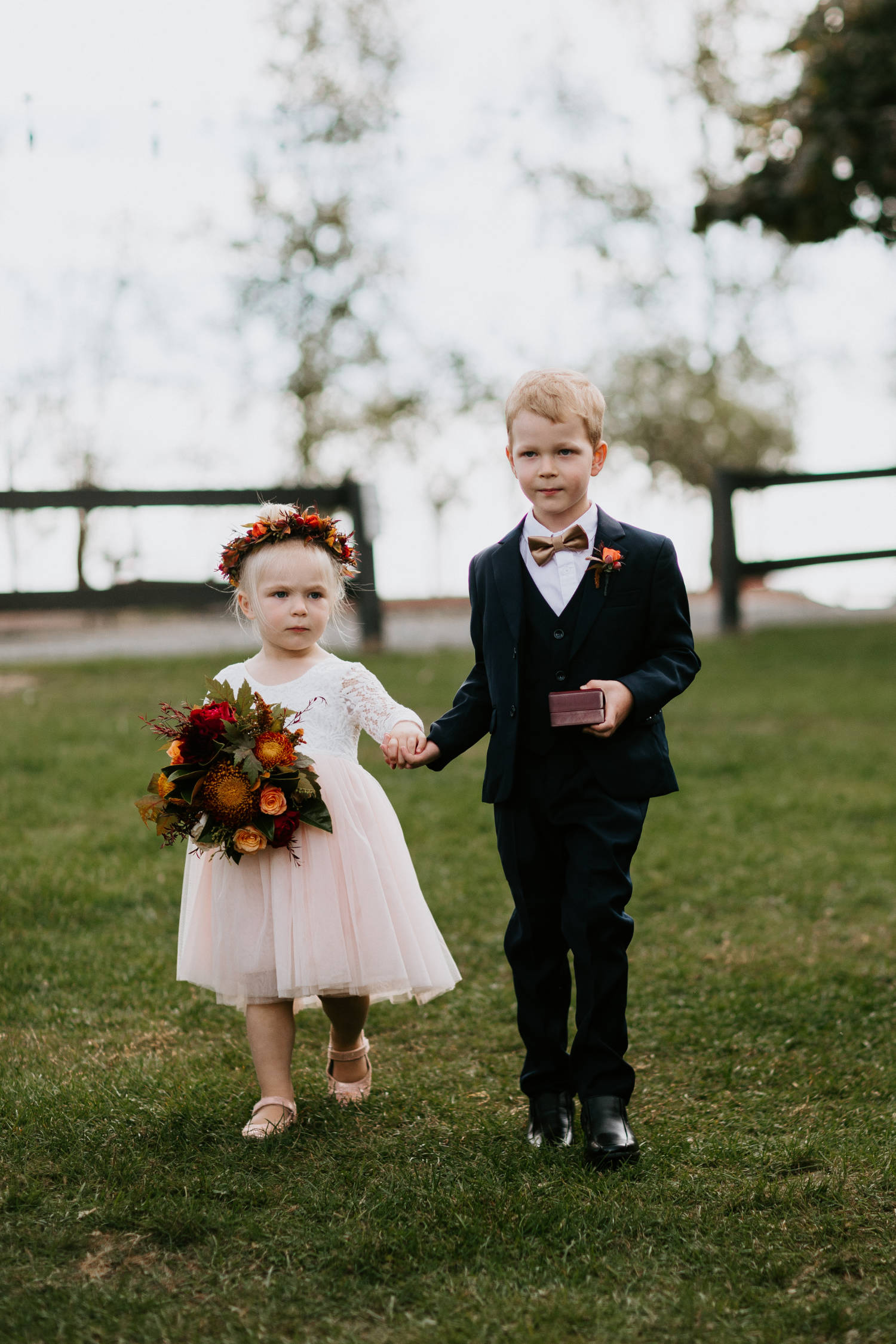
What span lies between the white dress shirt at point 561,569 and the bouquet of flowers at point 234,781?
0.68 meters

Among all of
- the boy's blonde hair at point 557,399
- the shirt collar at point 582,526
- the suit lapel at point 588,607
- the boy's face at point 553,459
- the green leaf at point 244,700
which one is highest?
the boy's blonde hair at point 557,399

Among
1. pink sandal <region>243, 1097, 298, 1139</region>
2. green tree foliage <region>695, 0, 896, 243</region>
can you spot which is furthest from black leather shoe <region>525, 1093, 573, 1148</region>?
green tree foliage <region>695, 0, 896, 243</region>

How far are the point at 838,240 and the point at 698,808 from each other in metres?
7.31

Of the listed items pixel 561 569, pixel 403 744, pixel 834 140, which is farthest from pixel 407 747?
pixel 834 140

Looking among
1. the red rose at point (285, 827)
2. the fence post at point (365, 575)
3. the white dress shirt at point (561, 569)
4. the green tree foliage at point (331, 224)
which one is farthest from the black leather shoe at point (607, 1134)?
the green tree foliage at point (331, 224)

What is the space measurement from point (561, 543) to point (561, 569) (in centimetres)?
7

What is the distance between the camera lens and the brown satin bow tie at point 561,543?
3.20 metres

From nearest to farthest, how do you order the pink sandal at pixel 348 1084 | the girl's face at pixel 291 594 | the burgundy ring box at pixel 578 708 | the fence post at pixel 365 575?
the burgundy ring box at pixel 578 708
the girl's face at pixel 291 594
the pink sandal at pixel 348 1084
the fence post at pixel 365 575

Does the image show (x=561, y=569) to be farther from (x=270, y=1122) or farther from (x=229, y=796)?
(x=270, y=1122)

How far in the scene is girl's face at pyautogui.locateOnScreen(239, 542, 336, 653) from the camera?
337cm

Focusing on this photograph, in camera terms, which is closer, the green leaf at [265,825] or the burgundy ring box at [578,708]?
the burgundy ring box at [578,708]

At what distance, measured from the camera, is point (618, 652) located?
321 centimetres

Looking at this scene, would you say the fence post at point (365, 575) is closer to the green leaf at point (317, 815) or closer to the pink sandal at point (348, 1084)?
the pink sandal at point (348, 1084)

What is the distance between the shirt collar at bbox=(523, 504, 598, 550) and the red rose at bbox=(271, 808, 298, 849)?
0.86m
